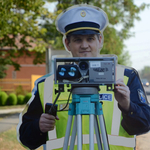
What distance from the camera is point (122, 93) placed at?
1798 millimetres

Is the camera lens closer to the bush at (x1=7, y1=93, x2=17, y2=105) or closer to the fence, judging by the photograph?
the bush at (x1=7, y1=93, x2=17, y2=105)

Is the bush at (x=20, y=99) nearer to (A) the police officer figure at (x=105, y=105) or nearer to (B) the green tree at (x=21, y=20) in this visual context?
(B) the green tree at (x=21, y=20)

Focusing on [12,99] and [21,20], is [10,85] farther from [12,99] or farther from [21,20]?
[21,20]

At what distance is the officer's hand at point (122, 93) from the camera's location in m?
1.79

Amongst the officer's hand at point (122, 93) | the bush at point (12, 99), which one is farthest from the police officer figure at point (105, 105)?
the bush at point (12, 99)

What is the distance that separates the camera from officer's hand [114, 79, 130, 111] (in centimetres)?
179

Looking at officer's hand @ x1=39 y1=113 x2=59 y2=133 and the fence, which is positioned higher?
the fence

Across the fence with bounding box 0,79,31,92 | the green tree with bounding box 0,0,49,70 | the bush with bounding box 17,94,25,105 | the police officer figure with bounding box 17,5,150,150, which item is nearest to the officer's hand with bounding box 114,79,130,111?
the police officer figure with bounding box 17,5,150,150

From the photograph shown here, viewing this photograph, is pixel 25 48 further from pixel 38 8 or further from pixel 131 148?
pixel 131 148

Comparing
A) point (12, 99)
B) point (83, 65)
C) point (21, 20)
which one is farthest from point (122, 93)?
point (12, 99)

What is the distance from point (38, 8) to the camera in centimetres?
897

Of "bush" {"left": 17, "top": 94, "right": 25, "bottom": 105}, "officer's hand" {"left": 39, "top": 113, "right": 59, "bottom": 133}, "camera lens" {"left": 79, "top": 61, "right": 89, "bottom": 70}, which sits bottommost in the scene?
"bush" {"left": 17, "top": 94, "right": 25, "bottom": 105}

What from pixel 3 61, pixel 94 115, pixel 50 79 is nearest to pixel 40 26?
pixel 3 61

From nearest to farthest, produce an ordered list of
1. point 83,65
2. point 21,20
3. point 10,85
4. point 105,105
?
point 83,65, point 105,105, point 21,20, point 10,85
